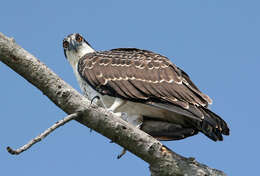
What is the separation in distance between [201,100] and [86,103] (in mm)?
2262

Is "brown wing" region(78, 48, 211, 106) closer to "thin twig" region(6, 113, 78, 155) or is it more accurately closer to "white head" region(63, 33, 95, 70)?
"white head" region(63, 33, 95, 70)

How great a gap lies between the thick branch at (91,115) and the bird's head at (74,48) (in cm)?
365

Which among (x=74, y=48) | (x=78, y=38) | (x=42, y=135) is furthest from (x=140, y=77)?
(x=42, y=135)

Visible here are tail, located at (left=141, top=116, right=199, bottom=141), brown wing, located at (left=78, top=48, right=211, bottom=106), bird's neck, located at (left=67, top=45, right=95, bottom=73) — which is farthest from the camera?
bird's neck, located at (left=67, top=45, right=95, bottom=73)

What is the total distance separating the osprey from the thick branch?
3.01 feet

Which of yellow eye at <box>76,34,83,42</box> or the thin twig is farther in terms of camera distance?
→ yellow eye at <box>76,34,83,42</box>

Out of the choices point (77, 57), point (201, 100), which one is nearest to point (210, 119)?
point (201, 100)

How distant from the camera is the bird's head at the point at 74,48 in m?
9.18

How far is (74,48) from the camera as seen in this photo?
9.18 metres

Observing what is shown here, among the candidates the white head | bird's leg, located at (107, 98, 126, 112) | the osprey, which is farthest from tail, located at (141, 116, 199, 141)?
the white head

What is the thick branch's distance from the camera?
5.34 meters

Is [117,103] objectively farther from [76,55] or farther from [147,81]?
[76,55]

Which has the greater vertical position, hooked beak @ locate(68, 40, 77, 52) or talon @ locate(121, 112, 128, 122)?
hooked beak @ locate(68, 40, 77, 52)

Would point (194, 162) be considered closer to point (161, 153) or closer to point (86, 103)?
point (161, 153)
